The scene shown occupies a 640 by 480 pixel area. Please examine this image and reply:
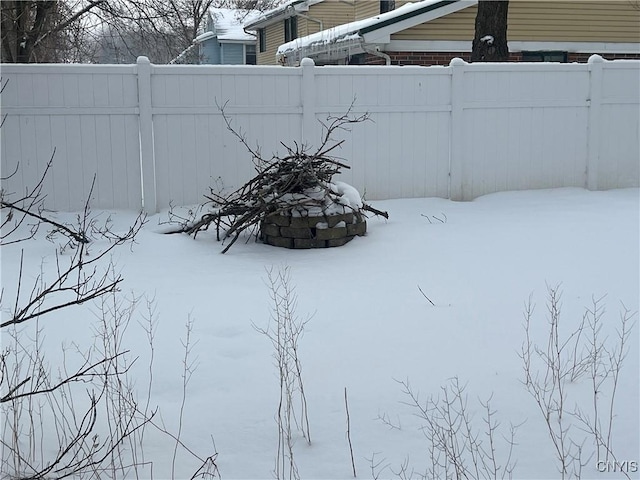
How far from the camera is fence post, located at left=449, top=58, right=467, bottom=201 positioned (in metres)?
9.55

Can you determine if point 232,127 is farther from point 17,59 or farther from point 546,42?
point 546,42

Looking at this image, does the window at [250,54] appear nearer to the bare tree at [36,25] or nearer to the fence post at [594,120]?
the bare tree at [36,25]

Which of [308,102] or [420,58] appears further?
[420,58]

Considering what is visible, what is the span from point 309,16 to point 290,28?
1.68 m

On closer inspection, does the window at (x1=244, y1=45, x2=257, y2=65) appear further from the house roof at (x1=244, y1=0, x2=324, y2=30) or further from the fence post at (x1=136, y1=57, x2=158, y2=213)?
the fence post at (x1=136, y1=57, x2=158, y2=213)

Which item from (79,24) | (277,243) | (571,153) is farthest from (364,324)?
(79,24)

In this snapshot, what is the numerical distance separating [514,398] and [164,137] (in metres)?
5.68

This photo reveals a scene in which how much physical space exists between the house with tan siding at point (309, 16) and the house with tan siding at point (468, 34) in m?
2.54

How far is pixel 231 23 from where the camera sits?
3219 centimetres

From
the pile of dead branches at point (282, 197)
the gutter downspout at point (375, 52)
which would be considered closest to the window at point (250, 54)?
the gutter downspout at point (375, 52)

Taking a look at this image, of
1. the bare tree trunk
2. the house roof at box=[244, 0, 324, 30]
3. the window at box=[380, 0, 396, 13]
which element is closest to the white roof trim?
the bare tree trunk

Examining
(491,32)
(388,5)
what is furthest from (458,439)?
(388,5)

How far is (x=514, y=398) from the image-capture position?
161 inches

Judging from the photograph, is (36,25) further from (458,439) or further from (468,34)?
(458,439)
